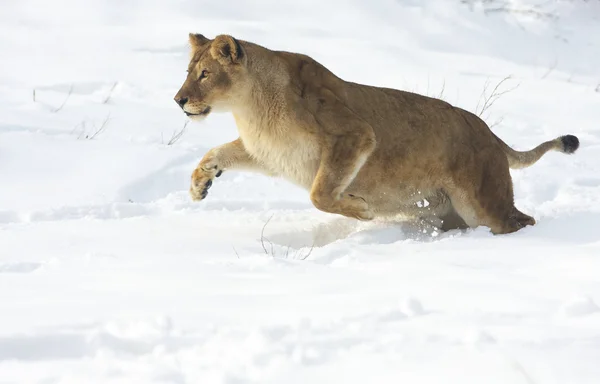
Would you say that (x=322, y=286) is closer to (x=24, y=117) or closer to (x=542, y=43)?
(x=24, y=117)

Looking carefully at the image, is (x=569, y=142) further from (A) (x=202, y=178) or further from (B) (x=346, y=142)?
(A) (x=202, y=178)

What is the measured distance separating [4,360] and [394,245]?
7.97ft

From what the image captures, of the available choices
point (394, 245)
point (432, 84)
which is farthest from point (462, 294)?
point (432, 84)

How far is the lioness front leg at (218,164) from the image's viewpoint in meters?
5.48

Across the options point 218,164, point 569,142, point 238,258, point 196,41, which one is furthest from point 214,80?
point 569,142

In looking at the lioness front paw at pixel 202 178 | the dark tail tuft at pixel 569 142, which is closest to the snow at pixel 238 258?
the lioness front paw at pixel 202 178

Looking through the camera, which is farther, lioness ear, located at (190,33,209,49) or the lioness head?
lioness ear, located at (190,33,209,49)

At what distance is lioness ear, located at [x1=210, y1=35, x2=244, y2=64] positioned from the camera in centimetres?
520

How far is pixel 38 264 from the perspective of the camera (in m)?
4.06

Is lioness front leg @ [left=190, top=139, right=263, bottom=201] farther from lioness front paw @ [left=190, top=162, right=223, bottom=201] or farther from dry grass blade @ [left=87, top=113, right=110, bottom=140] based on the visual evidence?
dry grass blade @ [left=87, top=113, right=110, bottom=140]

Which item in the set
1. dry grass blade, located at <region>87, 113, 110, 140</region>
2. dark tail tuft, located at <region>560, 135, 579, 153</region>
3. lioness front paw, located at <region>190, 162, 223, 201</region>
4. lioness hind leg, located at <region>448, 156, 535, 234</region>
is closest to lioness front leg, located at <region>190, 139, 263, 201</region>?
lioness front paw, located at <region>190, 162, 223, 201</region>

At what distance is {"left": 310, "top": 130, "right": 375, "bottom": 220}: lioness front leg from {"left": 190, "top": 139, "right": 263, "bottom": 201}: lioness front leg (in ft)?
1.70

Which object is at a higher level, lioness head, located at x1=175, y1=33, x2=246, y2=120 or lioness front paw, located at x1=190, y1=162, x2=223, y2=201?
lioness head, located at x1=175, y1=33, x2=246, y2=120

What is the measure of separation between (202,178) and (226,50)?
82 centimetres
